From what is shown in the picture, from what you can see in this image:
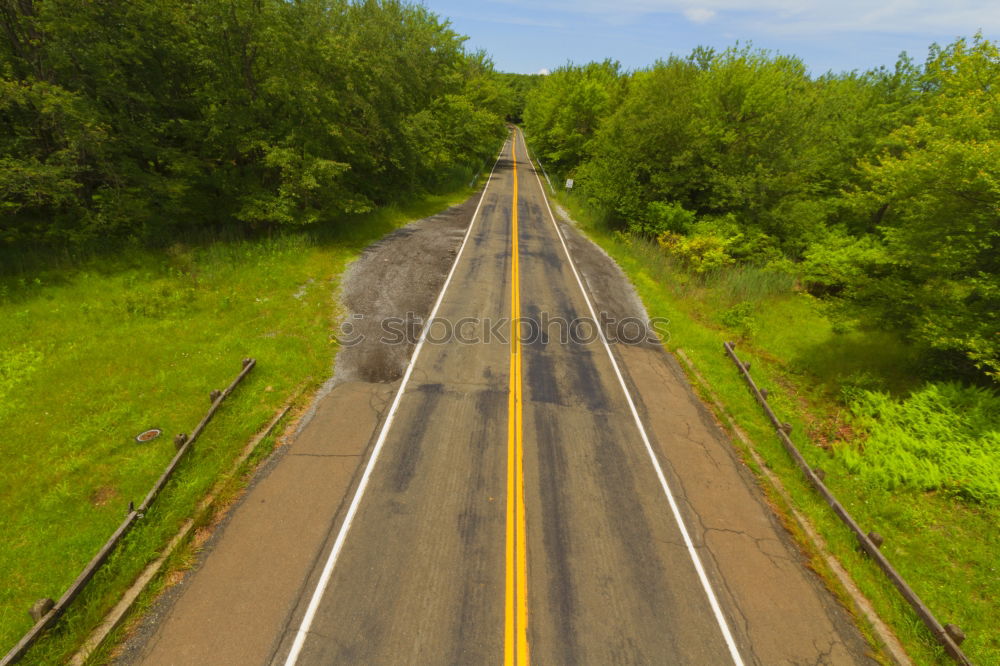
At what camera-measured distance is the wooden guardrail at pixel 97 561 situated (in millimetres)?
5355

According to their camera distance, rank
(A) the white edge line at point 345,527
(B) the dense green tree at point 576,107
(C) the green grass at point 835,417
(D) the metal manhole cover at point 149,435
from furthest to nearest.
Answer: (B) the dense green tree at point 576,107 → (D) the metal manhole cover at point 149,435 → (C) the green grass at point 835,417 → (A) the white edge line at point 345,527

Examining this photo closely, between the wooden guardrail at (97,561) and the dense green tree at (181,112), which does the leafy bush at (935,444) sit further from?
the dense green tree at (181,112)

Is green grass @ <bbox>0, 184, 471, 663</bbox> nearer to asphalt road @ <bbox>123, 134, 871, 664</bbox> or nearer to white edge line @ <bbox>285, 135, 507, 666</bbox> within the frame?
asphalt road @ <bbox>123, 134, 871, 664</bbox>

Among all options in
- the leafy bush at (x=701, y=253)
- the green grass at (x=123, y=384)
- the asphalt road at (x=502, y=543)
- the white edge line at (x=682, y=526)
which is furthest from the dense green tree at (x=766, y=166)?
the green grass at (x=123, y=384)

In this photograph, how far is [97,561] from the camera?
21.1 ft

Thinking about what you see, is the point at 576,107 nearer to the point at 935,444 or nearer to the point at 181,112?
the point at 181,112

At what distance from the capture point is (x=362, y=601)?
21.4 ft

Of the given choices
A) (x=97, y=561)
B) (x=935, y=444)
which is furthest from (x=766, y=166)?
(x=97, y=561)

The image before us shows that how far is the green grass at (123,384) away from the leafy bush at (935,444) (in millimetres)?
15061

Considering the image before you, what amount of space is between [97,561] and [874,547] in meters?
13.4

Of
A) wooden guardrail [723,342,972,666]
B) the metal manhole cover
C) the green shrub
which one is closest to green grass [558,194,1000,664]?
the green shrub

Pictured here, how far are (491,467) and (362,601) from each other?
3.60 metres


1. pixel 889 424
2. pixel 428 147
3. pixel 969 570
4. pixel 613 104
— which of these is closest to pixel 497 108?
pixel 613 104

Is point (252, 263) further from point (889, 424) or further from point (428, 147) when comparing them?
point (889, 424)
